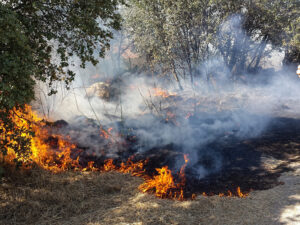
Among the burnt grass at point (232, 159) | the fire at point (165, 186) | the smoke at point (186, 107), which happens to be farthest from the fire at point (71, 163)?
the smoke at point (186, 107)

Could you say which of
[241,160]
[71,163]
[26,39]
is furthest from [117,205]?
[241,160]

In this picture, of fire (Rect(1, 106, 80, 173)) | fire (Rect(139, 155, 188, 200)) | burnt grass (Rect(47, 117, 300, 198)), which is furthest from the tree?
burnt grass (Rect(47, 117, 300, 198))

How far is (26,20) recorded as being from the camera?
565cm

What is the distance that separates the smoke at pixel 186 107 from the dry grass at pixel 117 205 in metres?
2.18

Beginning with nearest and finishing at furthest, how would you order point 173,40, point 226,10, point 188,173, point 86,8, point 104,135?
point 86,8 < point 188,173 < point 104,135 < point 226,10 < point 173,40

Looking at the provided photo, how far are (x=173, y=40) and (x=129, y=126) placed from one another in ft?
25.2

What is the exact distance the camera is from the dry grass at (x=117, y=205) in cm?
537

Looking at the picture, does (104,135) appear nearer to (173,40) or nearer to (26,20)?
(26,20)

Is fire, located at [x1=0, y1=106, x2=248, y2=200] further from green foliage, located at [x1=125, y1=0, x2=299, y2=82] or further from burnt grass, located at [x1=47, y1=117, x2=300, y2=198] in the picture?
green foliage, located at [x1=125, y1=0, x2=299, y2=82]

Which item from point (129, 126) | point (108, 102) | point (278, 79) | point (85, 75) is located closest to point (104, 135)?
point (129, 126)

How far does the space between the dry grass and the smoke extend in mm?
2175

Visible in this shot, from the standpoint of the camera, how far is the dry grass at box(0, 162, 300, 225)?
537cm

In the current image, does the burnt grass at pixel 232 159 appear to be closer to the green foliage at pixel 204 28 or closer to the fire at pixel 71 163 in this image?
the fire at pixel 71 163

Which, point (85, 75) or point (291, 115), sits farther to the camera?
point (85, 75)
